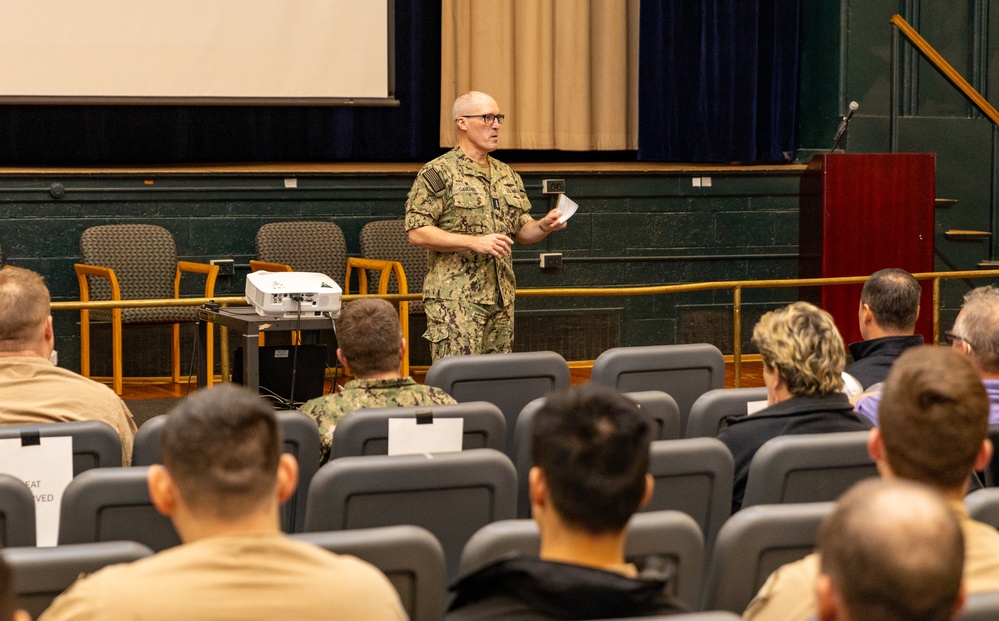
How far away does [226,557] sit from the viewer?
1.53m

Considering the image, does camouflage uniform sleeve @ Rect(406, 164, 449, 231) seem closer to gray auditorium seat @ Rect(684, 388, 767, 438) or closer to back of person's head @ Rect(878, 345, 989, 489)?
gray auditorium seat @ Rect(684, 388, 767, 438)

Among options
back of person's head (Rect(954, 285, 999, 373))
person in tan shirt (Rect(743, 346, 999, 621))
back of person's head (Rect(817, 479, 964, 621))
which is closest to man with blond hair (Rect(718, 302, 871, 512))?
back of person's head (Rect(954, 285, 999, 373))

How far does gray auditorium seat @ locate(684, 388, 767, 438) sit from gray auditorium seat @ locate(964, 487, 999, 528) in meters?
1.15

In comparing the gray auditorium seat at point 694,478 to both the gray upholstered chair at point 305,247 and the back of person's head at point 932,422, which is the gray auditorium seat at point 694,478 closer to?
the back of person's head at point 932,422

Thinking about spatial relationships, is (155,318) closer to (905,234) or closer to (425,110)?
(425,110)

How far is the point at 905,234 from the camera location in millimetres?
7359

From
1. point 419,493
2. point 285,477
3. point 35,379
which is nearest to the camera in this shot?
point 285,477

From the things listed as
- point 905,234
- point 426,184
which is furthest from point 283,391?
point 905,234

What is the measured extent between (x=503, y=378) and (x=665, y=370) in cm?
A: 54

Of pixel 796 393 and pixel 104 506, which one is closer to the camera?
pixel 104 506

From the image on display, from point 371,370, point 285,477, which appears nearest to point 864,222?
point 371,370

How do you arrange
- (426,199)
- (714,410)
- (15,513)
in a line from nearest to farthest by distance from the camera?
(15,513)
(714,410)
(426,199)

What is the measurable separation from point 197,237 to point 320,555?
5.88 meters

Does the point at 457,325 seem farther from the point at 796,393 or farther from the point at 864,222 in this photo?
the point at 864,222
